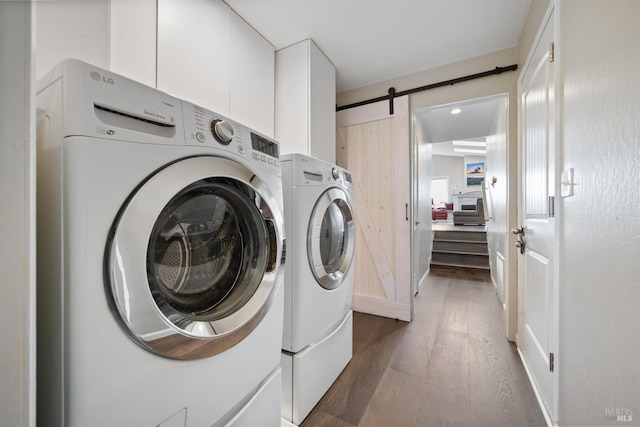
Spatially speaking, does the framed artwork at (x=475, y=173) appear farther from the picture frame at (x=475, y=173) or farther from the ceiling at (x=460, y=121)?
the ceiling at (x=460, y=121)

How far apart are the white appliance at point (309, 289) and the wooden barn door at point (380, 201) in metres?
0.97

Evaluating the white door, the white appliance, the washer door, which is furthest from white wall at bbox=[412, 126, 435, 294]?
the white appliance

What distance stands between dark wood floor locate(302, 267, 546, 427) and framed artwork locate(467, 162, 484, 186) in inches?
291

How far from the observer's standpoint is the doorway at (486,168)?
6.09ft

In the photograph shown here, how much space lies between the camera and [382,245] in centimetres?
228

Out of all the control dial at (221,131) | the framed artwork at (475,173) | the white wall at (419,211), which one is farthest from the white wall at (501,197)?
the framed artwork at (475,173)

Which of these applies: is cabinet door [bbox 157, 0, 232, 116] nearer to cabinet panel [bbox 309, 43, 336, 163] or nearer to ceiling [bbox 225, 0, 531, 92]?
ceiling [bbox 225, 0, 531, 92]

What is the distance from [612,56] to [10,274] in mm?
1378

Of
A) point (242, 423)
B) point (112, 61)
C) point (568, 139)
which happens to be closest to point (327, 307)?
point (242, 423)

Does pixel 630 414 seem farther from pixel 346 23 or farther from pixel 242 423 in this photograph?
pixel 346 23

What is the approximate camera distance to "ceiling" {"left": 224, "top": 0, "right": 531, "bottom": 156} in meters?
1.43

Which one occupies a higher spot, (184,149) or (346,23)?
(346,23)

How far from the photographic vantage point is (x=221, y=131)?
682mm

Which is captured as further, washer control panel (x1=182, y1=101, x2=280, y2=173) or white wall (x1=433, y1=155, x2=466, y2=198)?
white wall (x1=433, y1=155, x2=466, y2=198)
